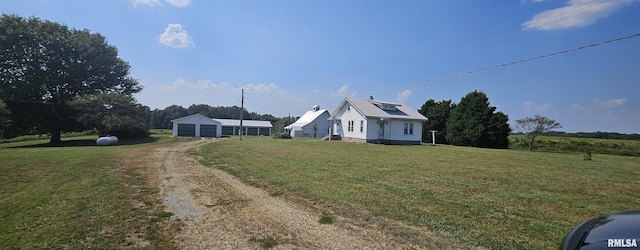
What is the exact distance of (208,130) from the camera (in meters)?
45.0

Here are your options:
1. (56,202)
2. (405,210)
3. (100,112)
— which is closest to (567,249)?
(405,210)

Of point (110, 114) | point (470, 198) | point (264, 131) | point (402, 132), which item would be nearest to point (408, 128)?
point (402, 132)

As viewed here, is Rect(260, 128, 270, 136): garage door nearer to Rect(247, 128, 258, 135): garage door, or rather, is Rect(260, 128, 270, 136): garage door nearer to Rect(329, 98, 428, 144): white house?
Rect(247, 128, 258, 135): garage door

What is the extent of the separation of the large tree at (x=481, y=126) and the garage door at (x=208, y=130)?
35.5 m

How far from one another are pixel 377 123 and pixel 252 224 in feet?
82.8

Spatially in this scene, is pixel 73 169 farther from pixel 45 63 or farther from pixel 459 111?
pixel 459 111

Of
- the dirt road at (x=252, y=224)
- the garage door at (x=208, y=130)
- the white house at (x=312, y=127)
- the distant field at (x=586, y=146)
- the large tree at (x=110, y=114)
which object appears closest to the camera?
the dirt road at (x=252, y=224)

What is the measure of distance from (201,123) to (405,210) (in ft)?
144

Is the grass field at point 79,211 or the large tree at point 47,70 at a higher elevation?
the large tree at point 47,70

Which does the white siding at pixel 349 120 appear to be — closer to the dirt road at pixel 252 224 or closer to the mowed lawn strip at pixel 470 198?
the mowed lawn strip at pixel 470 198

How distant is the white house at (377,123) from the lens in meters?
28.4

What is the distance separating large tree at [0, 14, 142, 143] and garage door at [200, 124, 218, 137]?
13.2m

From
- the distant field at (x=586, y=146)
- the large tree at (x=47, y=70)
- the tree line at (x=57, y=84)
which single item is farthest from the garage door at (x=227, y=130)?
the distant field at (x=586, y=146)

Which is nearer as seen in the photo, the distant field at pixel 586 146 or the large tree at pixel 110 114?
the distant field at pixel 586 146
